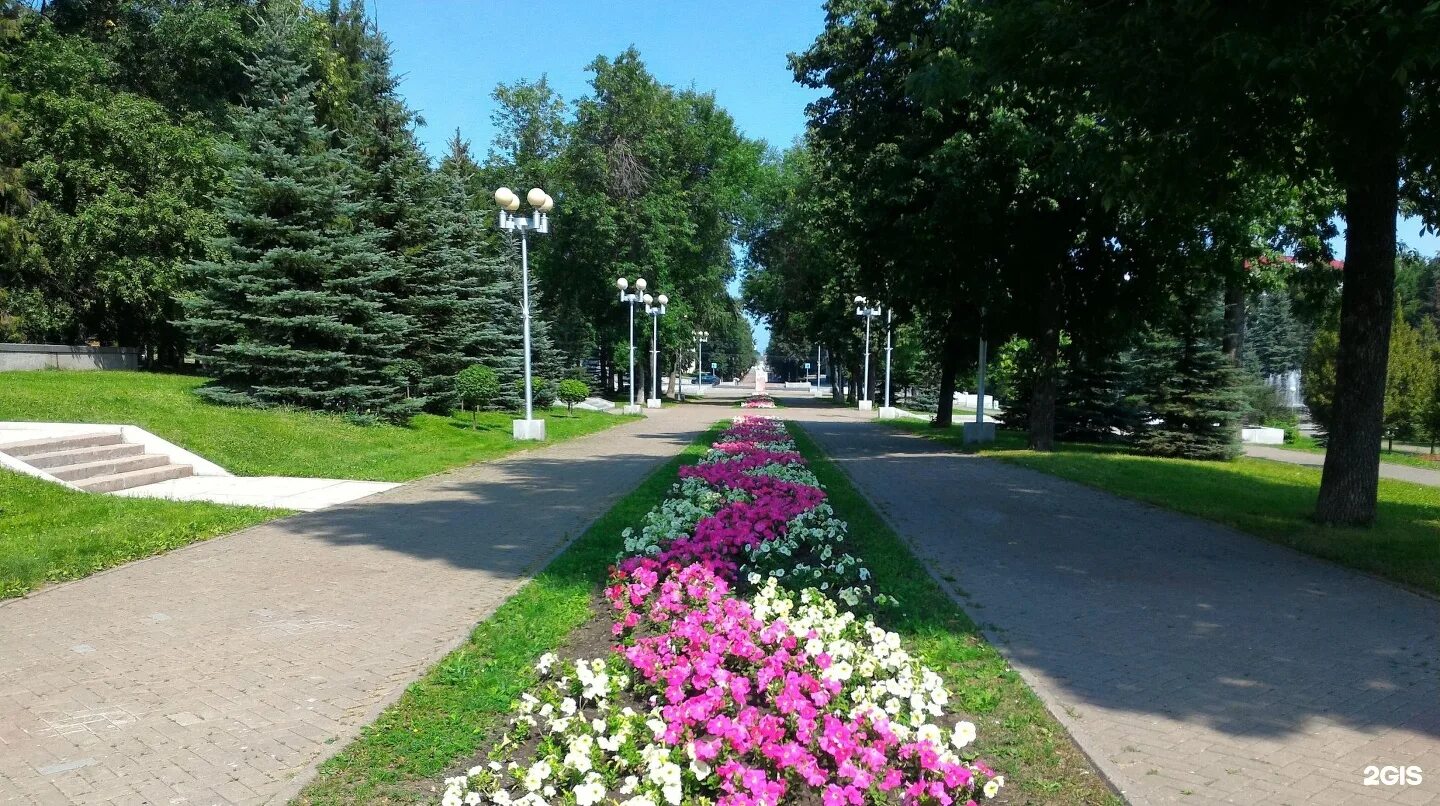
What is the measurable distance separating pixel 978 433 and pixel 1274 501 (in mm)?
9417

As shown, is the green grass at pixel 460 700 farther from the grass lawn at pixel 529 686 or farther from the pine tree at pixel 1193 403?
the pine tree at pixel 1193 403

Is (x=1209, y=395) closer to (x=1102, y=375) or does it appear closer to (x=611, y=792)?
(x=1102, y=375)

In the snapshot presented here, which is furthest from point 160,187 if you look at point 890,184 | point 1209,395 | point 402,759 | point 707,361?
point 707,361

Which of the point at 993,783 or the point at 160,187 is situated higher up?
the point at 160,187

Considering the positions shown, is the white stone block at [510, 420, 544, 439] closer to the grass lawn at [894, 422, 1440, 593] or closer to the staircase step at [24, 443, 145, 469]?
the staircase step at [24, 443, 145, 469]

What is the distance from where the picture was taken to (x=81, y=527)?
28.0 feet

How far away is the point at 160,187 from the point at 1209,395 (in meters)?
26.0

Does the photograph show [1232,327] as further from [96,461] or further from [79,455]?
[79,455]

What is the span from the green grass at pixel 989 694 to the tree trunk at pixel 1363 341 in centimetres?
480

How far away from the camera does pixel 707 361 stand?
128m

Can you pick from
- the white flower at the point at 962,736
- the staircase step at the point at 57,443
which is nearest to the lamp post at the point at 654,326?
the staircase step at the point at 57,443

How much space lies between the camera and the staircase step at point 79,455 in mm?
10406

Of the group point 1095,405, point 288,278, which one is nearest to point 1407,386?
point 1095,405

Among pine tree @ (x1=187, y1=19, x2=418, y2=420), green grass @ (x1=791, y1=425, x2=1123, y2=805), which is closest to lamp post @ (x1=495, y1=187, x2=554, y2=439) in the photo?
pine tree @ (x1=187, y1=19, x2=418, y2=420)
